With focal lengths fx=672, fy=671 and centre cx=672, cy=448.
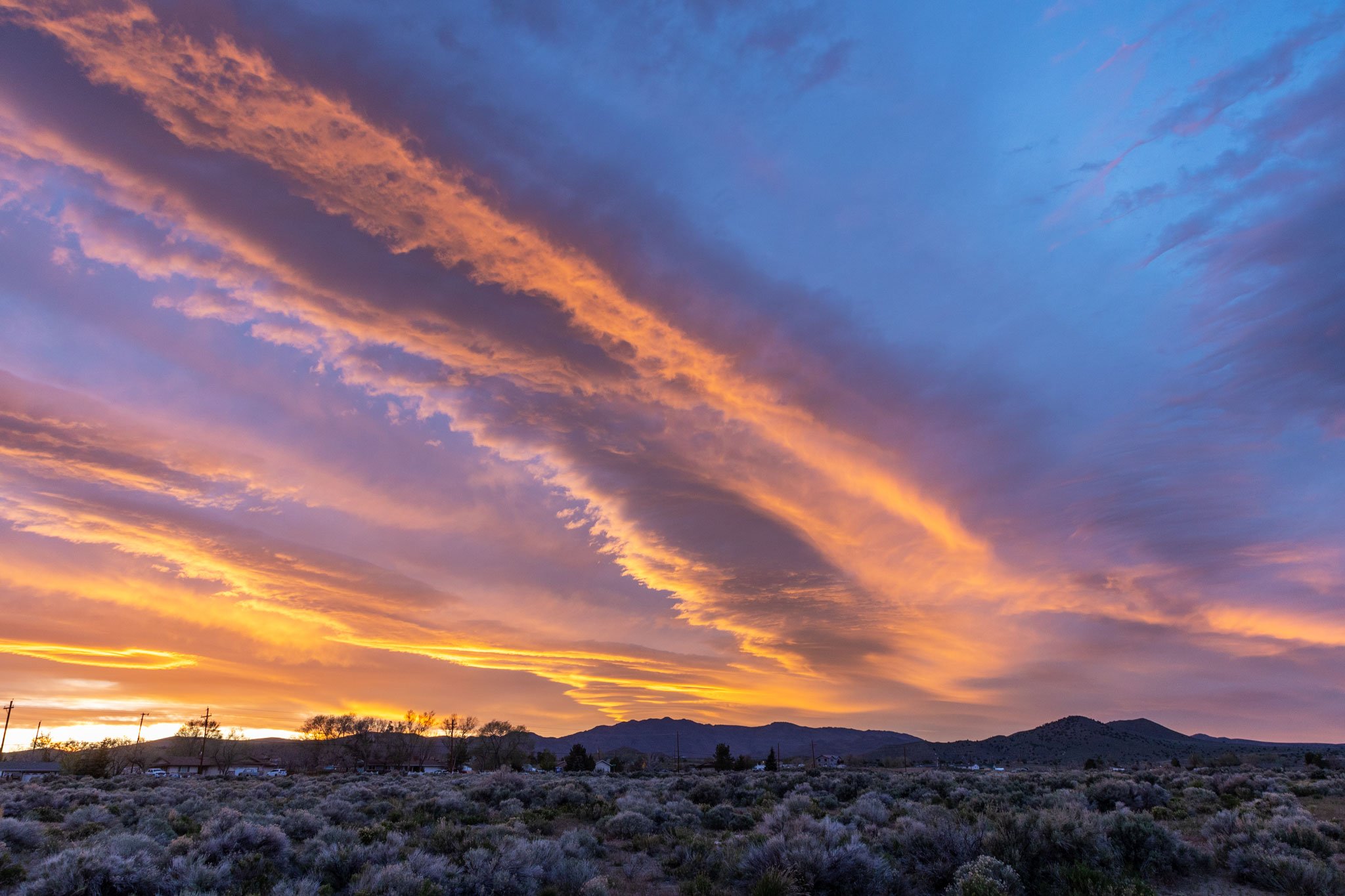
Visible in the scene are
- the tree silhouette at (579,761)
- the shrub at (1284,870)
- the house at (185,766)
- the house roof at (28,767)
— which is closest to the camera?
the shrub at (1284,870)

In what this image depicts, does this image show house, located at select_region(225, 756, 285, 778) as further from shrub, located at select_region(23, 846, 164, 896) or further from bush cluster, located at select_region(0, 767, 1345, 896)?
shrub, located at select_region(23, 846, 164, 896)

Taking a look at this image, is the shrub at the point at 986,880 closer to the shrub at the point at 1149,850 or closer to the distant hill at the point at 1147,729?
the shrub at the point at 1149,850

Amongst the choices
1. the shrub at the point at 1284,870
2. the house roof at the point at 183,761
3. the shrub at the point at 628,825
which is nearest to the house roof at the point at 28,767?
the house roof at the point at 183,761

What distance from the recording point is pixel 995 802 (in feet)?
83.8

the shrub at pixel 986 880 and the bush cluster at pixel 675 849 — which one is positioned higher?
the shrub at pixel 986 880

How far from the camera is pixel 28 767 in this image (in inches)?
4146

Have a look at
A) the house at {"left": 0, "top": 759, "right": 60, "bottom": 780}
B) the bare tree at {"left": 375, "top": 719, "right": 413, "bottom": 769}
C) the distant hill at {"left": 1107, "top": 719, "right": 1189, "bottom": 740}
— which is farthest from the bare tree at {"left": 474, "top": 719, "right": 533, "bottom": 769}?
the distant hill at {"left": 1107, "top": 719, "right": 1189, "bottom": 740}

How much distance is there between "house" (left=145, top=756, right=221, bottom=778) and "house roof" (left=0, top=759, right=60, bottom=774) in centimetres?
1228

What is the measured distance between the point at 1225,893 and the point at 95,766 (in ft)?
299

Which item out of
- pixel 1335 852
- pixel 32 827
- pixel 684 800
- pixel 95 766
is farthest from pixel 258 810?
pixel 95 766

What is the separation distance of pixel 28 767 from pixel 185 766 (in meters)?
22.9

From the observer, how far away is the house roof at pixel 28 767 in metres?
99.5

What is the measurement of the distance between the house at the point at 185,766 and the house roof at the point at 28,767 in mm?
12281

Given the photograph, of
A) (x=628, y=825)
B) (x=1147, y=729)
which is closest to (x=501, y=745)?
(x=628, y=825)
